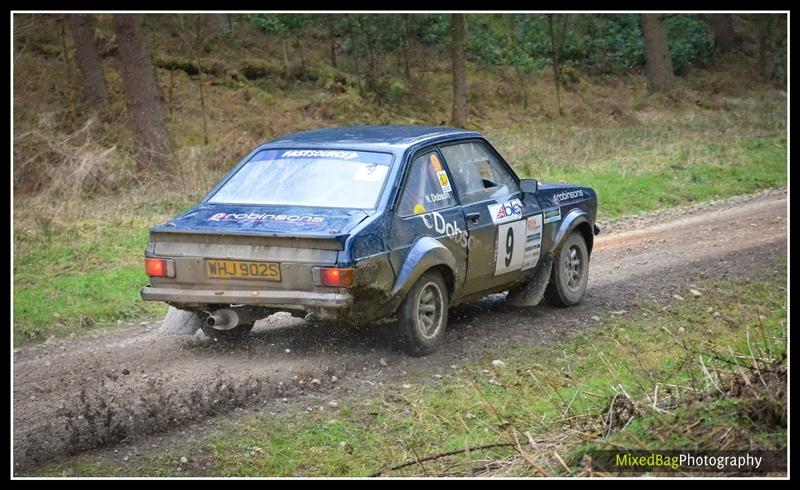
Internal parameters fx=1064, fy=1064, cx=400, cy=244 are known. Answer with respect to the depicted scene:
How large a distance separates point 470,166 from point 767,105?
23392 mm

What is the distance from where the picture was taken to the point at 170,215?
46.8ft

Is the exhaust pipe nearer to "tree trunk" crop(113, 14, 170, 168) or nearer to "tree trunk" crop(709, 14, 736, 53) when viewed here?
"tree trunk" crop(113, 14, 170, 168)

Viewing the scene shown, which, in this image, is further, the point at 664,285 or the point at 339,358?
the point at 664,285

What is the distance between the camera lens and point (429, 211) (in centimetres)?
824

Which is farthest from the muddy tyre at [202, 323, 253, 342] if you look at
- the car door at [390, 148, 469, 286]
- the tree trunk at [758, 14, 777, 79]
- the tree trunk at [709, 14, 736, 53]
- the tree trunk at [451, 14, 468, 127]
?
the tree trunk at [709, 14, 736, 53]

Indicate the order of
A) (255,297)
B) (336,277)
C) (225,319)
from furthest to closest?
1. (225,319)
2. (255,297)
3. (336,277)

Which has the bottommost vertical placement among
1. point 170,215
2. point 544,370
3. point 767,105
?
point 544,370

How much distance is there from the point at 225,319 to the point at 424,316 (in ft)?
4.98

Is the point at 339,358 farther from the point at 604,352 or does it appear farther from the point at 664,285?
the point at 664,285

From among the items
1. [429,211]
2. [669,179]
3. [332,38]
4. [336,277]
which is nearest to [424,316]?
[429,211]

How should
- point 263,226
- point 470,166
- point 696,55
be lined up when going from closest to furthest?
point 263,226, point 470,166, point 696,55

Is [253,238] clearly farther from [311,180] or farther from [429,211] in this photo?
[429,211]
